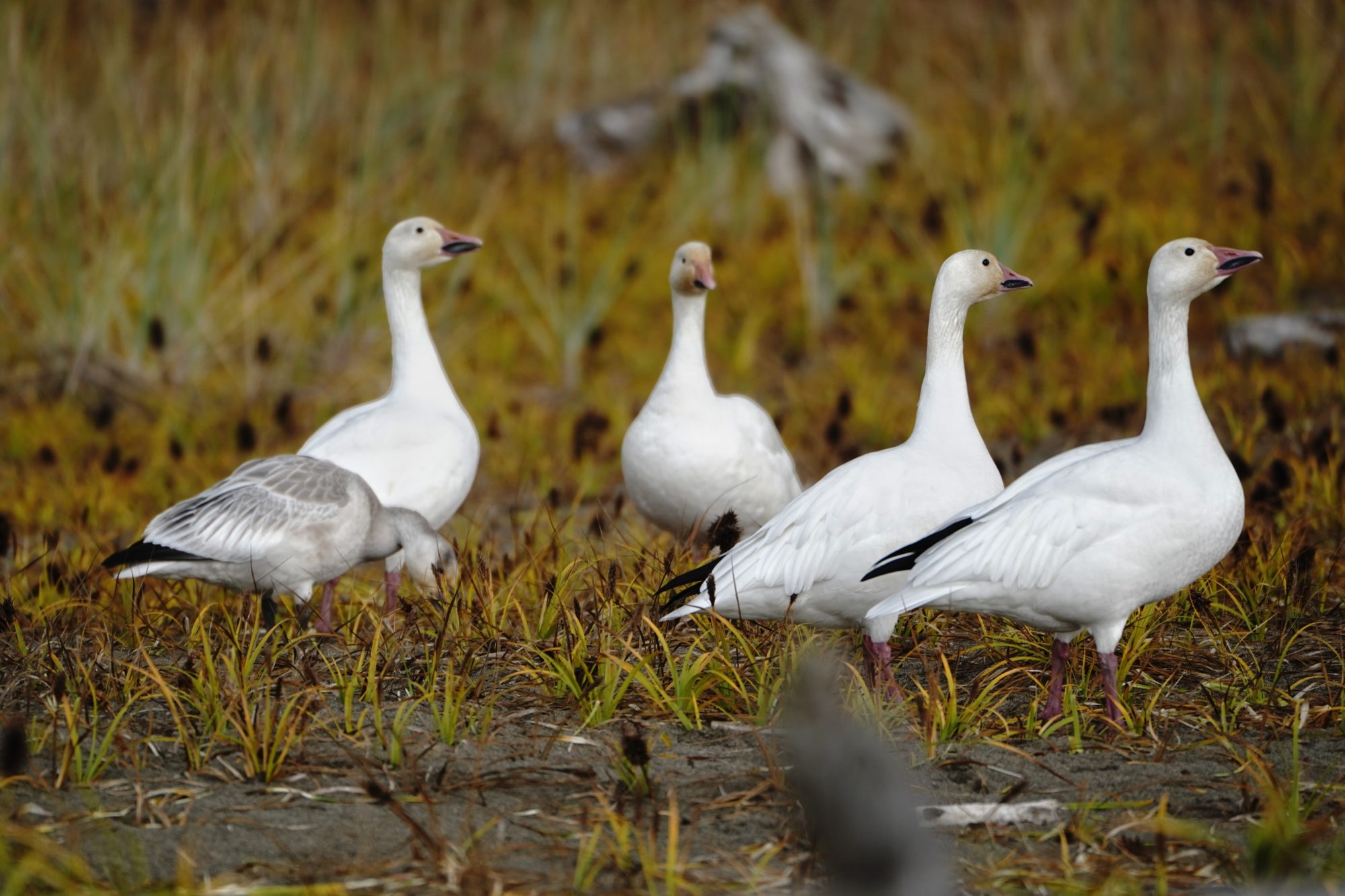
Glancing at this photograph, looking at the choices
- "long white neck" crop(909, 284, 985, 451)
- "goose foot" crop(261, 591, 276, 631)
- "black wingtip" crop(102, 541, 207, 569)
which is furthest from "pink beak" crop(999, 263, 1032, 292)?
"black wingtip" crop(102, 541, 207, 569)

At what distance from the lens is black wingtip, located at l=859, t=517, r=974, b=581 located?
3.89 meters

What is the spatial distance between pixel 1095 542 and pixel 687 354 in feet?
7.96

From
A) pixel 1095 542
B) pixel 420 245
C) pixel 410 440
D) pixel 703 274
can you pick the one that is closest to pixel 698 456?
pixel 703 274

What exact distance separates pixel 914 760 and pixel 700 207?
25.6 ft

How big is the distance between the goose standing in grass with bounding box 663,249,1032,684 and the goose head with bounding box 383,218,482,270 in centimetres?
272

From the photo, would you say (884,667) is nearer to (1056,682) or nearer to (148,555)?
(1056,682)

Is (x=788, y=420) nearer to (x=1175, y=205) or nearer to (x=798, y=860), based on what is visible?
(x=1175, y=205)

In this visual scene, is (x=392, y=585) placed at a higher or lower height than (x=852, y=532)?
lower

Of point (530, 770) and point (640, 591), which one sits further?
point (640, 591)

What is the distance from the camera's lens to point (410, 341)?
630cm

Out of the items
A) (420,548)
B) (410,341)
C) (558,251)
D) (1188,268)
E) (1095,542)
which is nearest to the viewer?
(1095,542)

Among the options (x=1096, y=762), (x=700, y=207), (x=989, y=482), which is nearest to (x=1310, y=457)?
(x=989, y=482)

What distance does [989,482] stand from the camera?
4.43 metres

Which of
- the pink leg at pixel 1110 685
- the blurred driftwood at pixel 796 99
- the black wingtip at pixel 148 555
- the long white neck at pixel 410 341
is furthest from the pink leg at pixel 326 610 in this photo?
the blurred driftwood at pixel 796 99
